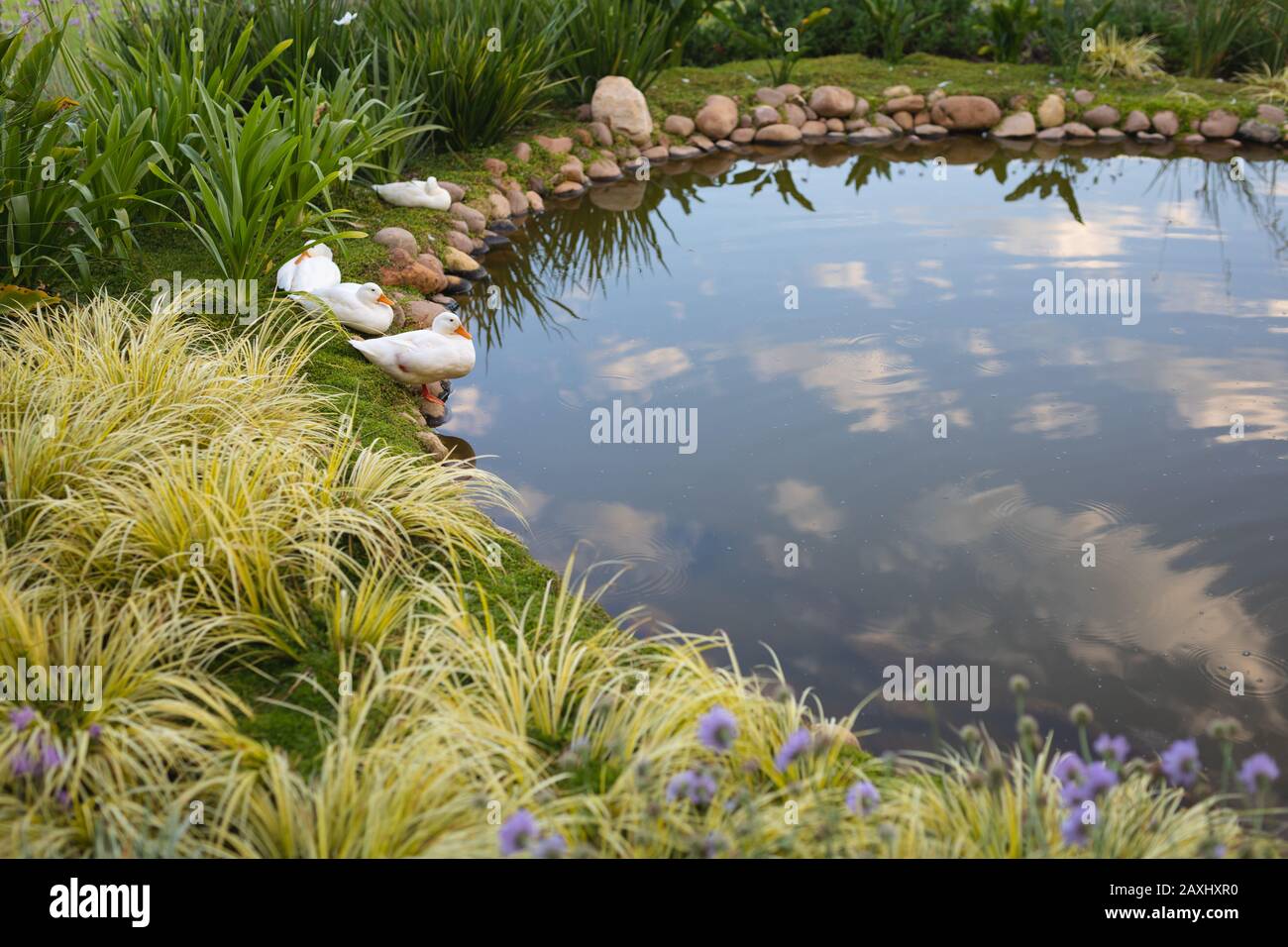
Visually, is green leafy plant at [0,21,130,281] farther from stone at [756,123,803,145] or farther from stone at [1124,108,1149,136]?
stone at [1124,108,1149,136]

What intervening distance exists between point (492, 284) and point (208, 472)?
11.9ft

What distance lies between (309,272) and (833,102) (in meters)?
6.29

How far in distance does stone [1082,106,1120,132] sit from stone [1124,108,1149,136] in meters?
0.10

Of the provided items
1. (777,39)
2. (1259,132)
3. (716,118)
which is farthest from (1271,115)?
(716,118)

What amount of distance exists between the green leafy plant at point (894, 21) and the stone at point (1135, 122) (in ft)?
7.98

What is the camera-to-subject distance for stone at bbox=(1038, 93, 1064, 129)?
9742mm

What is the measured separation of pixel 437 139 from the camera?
8125mm

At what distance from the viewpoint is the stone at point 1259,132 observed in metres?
9.18

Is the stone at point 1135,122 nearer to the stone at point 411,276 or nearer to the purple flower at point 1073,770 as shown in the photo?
the stone at point 411,276

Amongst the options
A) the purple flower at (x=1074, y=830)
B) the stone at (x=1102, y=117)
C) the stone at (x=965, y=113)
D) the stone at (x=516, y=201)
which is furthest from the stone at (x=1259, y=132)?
the purple flower at (x=1074, y=830)

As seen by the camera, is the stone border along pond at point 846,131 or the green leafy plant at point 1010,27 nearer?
the stone border along pond at point 846,131
